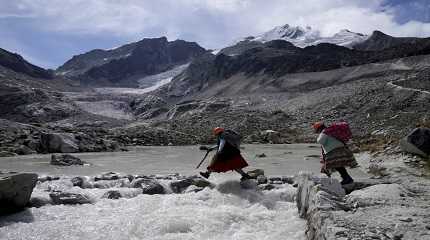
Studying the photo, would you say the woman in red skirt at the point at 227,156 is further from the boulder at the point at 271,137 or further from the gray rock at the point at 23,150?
the boulder at the point at 271,137

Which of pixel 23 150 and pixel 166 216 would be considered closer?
pixel 166 216

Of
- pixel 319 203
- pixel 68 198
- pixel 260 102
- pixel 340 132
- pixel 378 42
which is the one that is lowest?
pixel 68 198

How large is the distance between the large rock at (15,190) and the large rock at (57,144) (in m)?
22.2

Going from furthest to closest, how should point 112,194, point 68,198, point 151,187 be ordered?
point 151,187 < point 112,194 < point 68,198

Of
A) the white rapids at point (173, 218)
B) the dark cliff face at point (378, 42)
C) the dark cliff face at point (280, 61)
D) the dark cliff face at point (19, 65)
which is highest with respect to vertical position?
the dark cliff face at point (378, 42)

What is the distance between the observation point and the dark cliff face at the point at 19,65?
162m

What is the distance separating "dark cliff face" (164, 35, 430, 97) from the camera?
304 feet

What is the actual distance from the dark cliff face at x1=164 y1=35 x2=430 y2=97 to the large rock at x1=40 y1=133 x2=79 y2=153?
210 feet

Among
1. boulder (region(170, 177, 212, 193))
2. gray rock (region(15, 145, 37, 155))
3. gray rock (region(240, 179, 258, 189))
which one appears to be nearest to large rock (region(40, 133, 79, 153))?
gray rock (region(15, 145, 37, 155))

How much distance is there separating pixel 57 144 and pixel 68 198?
22.2 m

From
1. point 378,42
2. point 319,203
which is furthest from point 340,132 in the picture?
point 378,42

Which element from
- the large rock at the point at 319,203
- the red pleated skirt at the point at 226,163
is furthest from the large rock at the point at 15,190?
the large rock at the point at 319,203

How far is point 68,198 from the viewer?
13.3 meters

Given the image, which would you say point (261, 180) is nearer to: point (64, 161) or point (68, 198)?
point (68, 198)
